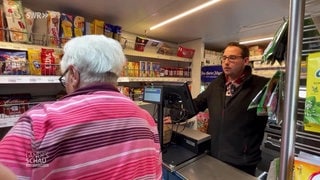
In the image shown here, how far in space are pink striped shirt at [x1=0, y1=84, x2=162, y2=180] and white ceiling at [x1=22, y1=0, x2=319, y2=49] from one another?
135 cm

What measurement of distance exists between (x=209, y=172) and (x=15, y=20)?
5.58ft

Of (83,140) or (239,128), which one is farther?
(239,128)

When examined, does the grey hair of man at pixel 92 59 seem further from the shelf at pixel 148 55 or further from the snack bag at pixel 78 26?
the shelf at pixel 148 55

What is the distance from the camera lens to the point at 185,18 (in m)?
2.22

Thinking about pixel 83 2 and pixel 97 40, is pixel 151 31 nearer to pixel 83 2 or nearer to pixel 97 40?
pixel 83 2

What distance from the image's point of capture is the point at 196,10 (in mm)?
1980

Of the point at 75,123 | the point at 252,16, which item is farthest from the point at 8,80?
the point at 252,16

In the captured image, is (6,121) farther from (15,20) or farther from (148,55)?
(148,55)

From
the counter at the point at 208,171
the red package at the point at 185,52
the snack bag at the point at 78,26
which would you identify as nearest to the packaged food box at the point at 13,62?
the snack bag at the point at 78,26

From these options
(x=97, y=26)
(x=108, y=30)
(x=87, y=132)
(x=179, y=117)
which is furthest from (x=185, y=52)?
(x=87, y=132)

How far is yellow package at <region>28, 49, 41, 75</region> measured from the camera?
1607mm

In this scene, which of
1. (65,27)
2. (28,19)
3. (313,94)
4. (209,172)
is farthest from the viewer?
(65,27)

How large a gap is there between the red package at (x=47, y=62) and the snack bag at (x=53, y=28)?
4.7 inches

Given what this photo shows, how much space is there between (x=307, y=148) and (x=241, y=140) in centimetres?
98
